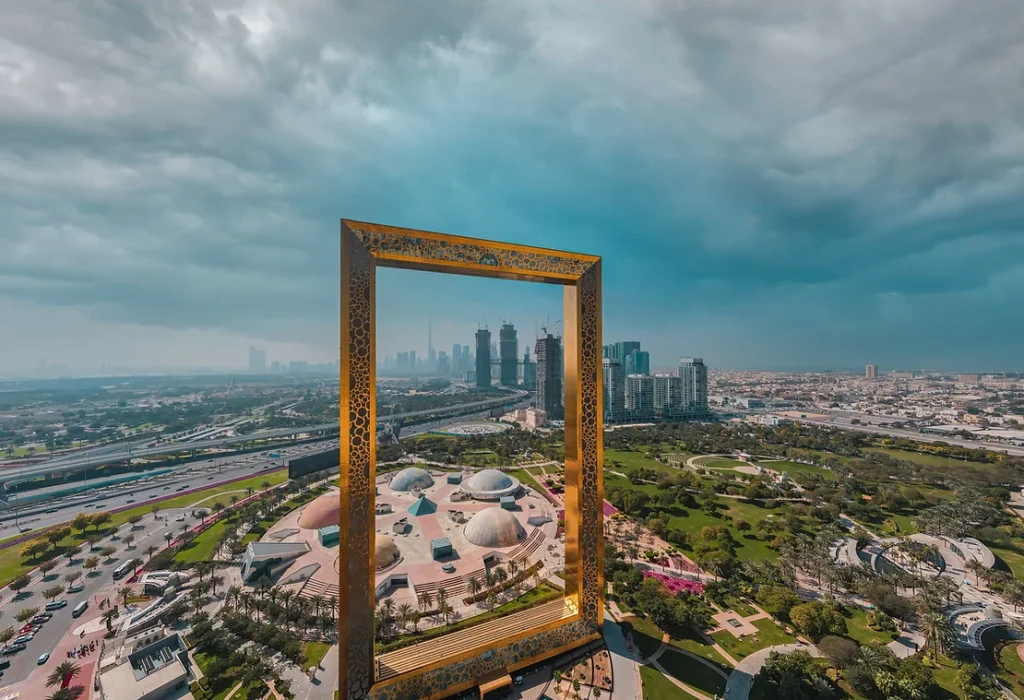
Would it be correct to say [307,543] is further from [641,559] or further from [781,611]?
[781,611]

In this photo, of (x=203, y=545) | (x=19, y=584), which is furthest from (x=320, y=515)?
(x=19, y=584)

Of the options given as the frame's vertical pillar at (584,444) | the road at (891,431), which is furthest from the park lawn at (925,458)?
the frame's vertical pillar at (584,444)

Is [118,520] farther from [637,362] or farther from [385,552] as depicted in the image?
[637,362]

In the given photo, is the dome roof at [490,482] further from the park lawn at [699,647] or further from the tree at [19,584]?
the tree at [19,584]

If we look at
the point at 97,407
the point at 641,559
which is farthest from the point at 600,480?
the point at 97,407

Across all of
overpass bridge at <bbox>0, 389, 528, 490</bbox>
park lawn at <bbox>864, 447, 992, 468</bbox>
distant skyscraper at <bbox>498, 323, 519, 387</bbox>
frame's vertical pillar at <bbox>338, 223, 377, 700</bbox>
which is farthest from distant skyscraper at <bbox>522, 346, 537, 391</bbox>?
frame's vertical pillar at <bbox>338, 223, 377, 700</bbox>

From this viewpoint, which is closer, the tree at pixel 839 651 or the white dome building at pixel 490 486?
the tree at pixel 839 651

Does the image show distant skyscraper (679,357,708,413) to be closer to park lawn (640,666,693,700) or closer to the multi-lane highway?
the multi-lane highway
